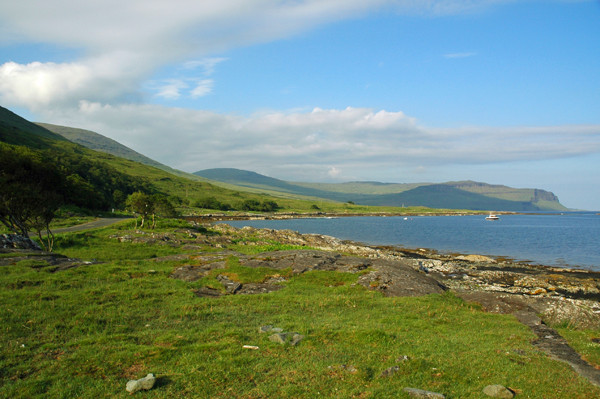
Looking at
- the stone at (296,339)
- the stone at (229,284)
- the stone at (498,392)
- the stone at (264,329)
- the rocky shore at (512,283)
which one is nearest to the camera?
the stone at (498,392)

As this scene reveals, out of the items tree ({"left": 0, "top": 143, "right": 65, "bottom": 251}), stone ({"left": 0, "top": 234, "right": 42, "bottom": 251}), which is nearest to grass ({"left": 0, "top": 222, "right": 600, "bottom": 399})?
stone ({"left": 0, "top": 234, "right": 42, "bottom": 251})

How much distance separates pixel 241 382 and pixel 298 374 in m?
1.61

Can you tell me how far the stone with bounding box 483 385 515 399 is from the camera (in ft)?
29.7

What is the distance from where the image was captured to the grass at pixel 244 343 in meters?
9.28

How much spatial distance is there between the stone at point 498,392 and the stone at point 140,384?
28.4 ft

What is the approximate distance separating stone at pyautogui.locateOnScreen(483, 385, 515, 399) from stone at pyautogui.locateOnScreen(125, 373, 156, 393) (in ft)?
28.4

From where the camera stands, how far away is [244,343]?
12172 millimetres

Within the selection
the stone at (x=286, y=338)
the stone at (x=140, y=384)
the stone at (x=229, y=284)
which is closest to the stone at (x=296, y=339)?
the stone at (x=286, y=338)

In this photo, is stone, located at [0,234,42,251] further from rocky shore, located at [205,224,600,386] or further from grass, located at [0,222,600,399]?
rocky shore, located at [205,224,600,386]

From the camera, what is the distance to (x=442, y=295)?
70.5 feet

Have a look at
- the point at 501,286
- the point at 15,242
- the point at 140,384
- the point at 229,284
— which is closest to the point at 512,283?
the point at 501,286

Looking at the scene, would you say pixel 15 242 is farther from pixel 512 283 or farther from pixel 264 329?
pixel 512 283

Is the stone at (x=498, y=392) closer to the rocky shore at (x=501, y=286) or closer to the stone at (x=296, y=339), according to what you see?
the rocky shore at (x=501, y=286)

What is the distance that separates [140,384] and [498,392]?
9.19m
